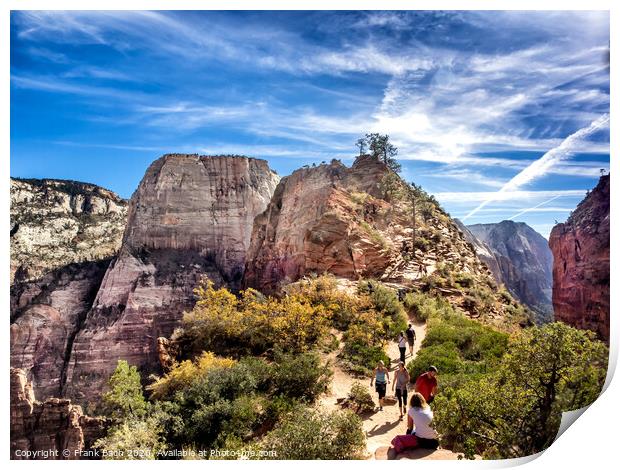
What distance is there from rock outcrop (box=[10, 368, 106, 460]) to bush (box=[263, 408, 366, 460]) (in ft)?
15.9

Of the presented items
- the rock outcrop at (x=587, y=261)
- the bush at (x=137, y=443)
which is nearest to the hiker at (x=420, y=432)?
the bush at (x=137, y=443)

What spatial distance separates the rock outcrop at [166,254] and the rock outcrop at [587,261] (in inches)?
1163

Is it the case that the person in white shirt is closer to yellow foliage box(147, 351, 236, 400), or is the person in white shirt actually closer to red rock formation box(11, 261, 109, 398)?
yellow foliage box(147, 351, 236, 400)

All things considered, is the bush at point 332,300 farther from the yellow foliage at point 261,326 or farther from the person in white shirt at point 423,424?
the person in white shirt at point 423,424

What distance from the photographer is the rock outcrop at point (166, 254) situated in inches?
1377

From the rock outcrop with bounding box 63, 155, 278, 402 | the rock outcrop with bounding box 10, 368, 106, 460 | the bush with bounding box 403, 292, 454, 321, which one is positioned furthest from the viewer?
the rock outcrop with bounding box 63, 155, 278, 402

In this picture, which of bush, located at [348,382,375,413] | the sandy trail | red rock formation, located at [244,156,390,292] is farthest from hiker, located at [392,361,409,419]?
red rock formation, located at [244,156,390,292]

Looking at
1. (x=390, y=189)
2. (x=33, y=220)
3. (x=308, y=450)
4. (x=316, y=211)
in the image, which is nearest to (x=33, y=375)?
(x=33, y=220)

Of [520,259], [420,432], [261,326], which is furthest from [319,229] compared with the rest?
[520,259]

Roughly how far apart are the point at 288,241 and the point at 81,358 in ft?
75.2

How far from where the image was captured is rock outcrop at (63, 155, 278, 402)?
35.0 meters

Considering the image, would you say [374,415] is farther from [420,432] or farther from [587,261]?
[587,261]

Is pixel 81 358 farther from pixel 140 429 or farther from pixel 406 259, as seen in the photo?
pixel 140 429

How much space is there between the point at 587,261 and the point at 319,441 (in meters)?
7.61
